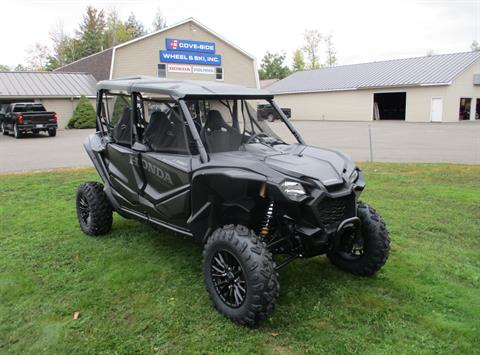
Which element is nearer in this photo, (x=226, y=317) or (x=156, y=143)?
(x=226, y=317)

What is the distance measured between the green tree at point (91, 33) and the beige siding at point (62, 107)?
37.9 m

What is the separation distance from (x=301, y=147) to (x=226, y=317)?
1868mm

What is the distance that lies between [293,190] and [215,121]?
1.33 metres

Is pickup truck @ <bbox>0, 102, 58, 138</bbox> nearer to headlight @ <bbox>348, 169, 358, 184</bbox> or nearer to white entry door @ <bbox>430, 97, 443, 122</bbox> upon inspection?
headlight @ <bbox>348, 169, 358, 184</bbox>

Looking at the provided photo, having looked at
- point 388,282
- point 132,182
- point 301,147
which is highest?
point 301,147

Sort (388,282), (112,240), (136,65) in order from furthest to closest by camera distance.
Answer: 1. (136,65)
2. (112,240)
3. (388,282)

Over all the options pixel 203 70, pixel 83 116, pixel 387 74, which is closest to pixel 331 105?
pixel 387 74

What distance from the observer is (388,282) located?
177 inches

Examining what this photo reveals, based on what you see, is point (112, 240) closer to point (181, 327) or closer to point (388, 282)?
point (181, 327)

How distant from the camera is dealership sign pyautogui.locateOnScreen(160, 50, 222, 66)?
116 ft

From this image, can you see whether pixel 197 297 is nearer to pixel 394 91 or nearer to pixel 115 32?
pixel 394 91

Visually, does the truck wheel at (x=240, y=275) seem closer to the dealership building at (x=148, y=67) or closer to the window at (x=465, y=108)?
the dealership building at (x=148, y=67)

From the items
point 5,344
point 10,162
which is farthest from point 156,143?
point 10,162

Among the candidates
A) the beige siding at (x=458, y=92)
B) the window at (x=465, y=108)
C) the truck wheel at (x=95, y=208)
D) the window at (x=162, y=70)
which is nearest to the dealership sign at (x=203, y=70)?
the window at (x=162, y=70)
